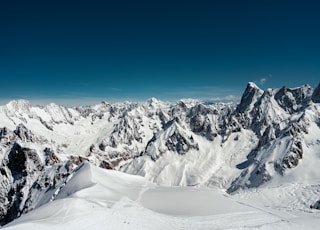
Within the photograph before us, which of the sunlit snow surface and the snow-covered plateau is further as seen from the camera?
the snow-covered plateau

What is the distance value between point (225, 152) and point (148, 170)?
2472 inches

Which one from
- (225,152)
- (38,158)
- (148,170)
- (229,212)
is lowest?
(148,170)

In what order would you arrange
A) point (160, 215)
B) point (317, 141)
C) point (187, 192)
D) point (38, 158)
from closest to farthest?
point (160, 215) → point (187, 192) → point (38, 158) → point (317, 141)

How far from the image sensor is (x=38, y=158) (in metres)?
75.5

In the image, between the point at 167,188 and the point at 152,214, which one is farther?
the point at 167,188

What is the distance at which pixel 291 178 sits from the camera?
11656 cm

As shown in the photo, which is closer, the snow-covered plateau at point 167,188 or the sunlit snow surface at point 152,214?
the sunlit snow surface at point 152,214

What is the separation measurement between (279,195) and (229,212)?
253 feet

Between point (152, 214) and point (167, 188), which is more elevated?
point (152, 214)

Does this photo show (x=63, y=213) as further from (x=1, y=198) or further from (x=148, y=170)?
(x=148, y=170)

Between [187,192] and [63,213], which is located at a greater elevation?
[63,213]

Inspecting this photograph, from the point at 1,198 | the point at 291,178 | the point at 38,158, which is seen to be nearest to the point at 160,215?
the point at 38,158

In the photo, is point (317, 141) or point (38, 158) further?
point (317, 141)

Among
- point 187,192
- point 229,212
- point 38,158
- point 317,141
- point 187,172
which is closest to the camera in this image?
Result: point 229,212
